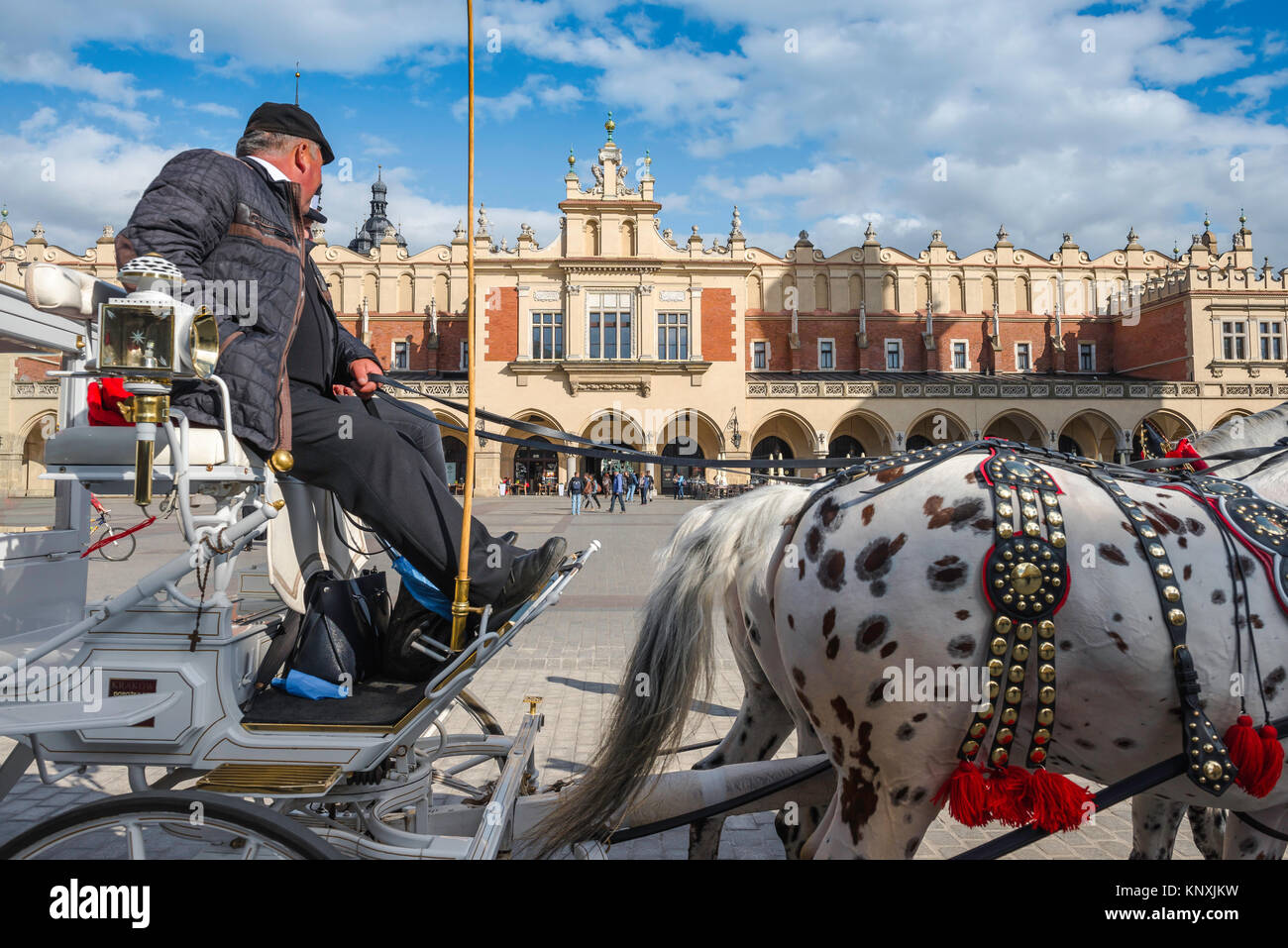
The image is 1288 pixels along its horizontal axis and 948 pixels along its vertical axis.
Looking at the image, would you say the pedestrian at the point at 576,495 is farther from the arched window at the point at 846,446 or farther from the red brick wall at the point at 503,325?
the arched window at the point at 846,446

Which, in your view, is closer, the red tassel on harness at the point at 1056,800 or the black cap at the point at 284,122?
the red tassel on harness at the point at 1056,800

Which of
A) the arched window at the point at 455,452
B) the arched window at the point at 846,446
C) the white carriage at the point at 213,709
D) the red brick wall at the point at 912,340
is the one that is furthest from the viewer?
the red brick wall at the point at 912,340

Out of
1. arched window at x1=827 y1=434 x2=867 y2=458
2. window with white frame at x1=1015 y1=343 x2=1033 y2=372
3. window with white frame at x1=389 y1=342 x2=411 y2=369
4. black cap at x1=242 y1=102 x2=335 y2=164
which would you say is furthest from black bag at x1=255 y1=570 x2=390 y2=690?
window with white frame at x1=1015 y1=343 x2=1033 y2=372

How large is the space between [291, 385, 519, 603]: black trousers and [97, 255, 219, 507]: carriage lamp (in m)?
0.51

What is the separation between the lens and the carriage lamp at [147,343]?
5.88ft

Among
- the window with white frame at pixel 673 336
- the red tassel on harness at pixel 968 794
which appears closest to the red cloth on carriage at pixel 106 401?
the red tassel on harness at pixel 968 794

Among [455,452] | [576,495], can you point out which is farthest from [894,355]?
[576,495]

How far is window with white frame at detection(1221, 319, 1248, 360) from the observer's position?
36.1 meters

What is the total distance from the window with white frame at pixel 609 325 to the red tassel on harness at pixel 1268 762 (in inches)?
1257

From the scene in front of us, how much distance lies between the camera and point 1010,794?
2074 millimetres

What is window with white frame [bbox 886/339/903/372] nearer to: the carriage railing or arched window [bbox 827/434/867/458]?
arched window [bbox 827/434/867/458]

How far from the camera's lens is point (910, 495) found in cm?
216

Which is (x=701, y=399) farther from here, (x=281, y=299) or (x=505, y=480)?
(x=281, y=299)
